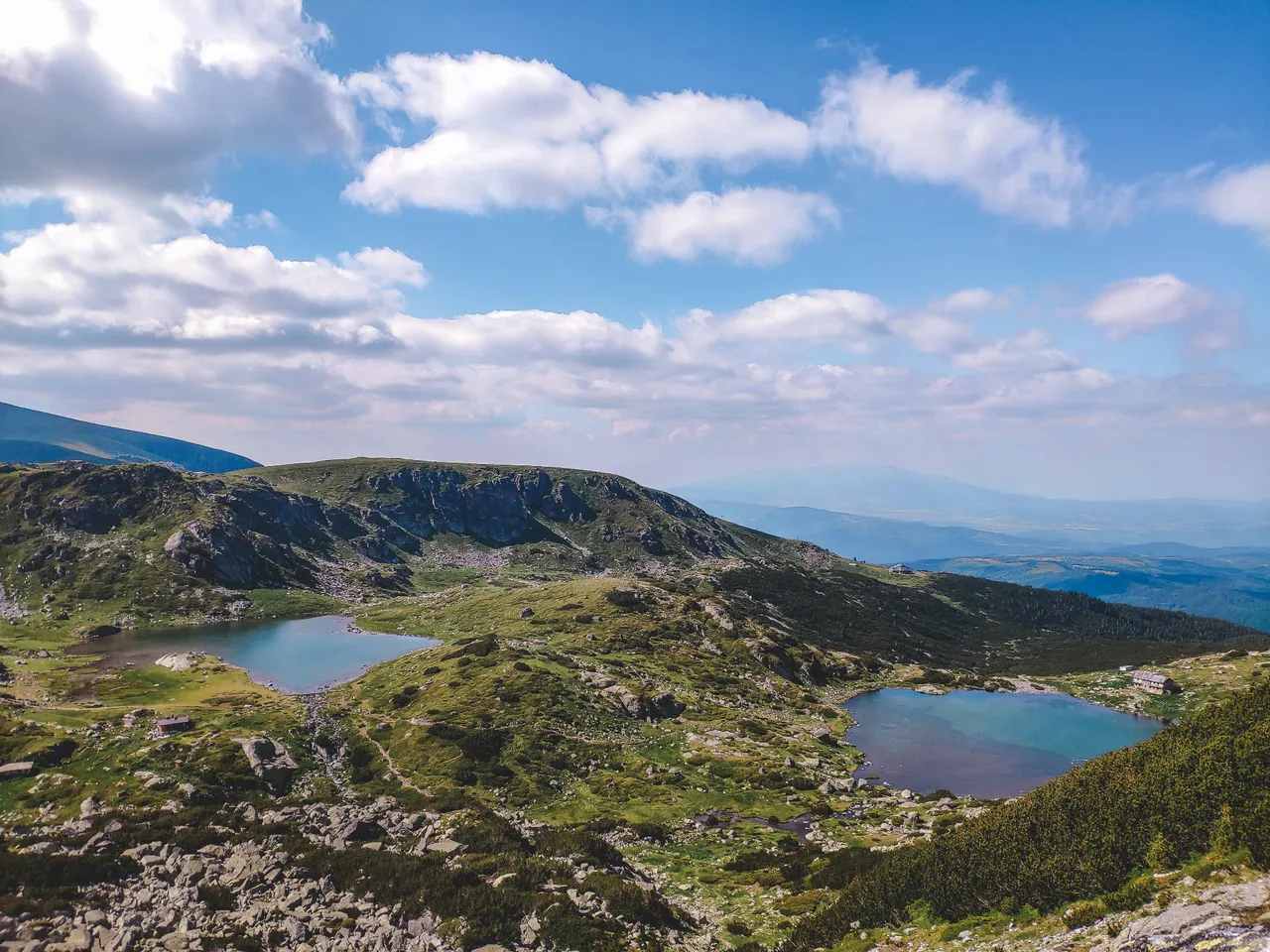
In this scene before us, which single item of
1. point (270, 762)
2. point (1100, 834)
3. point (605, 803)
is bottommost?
point (605, 803)

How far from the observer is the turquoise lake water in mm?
69562

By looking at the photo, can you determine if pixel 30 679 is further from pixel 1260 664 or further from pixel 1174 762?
pixel 1260 664

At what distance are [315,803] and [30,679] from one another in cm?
8989

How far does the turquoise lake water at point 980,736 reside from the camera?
228 ft

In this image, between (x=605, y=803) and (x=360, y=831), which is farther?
(x=605, y=803)

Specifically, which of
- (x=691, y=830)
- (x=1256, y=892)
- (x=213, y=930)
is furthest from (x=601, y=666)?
(x=1256, y=892)

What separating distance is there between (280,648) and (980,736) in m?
147

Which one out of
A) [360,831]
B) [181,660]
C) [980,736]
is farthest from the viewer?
[181,660]

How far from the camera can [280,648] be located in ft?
459

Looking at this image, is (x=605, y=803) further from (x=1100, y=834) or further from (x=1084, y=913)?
(x=1084, y=913)

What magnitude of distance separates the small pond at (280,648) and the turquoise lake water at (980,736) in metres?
92.0

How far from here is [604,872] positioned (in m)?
34.2

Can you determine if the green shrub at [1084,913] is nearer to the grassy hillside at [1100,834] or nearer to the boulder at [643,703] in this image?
the grassy hillside at [1100,834]

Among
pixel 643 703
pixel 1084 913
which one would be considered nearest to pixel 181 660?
pixel 643 703
